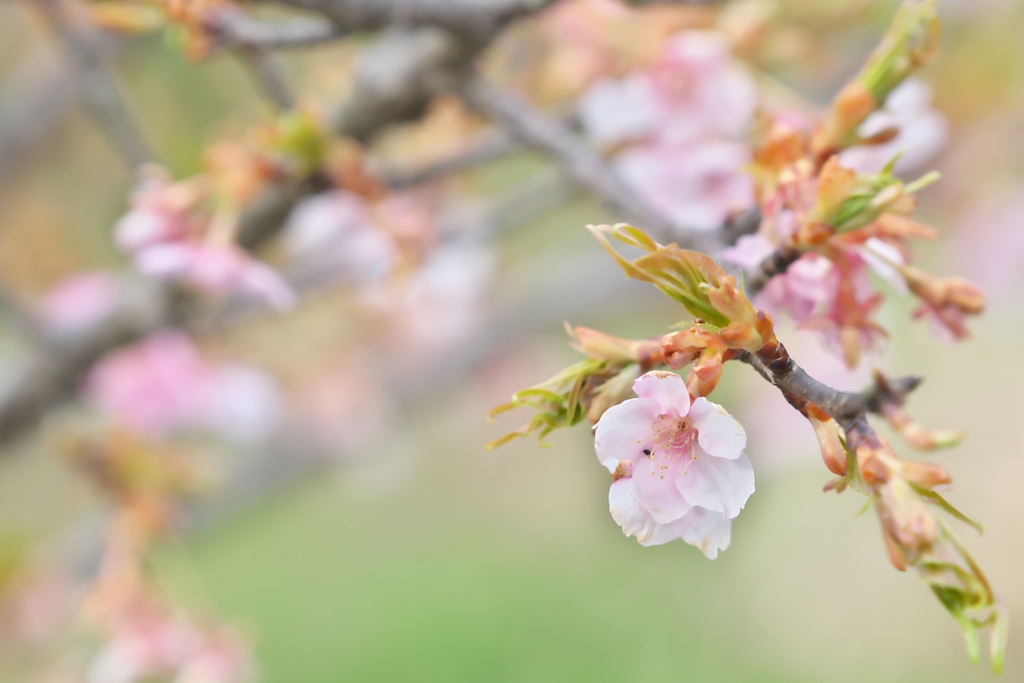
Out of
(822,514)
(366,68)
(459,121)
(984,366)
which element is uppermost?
(366,68)

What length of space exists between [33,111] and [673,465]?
45.9 inches

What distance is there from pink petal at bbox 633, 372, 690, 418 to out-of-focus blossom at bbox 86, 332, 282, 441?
0.70m

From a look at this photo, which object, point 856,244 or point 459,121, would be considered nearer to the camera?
point 856,244

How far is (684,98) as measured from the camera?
21.3 inches

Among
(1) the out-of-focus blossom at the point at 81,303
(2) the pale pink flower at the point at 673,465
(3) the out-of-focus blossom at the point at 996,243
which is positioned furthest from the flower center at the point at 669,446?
(3) the out-of-focus blossom at the point at 996,243

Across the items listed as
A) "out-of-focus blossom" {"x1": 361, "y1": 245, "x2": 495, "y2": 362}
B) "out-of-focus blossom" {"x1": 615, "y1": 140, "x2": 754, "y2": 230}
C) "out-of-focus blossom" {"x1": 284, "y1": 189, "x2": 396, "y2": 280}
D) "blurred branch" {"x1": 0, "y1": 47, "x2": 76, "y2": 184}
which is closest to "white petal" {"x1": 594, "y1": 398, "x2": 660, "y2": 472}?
"out-of-focus blossom" {"x1": 615, "y1": 140, "x2": 754, "y2": 230}

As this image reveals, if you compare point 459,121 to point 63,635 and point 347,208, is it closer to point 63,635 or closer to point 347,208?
point 347,208

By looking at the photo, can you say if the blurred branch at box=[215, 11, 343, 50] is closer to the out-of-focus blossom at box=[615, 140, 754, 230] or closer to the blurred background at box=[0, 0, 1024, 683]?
the blurred background at box=[0, 0, 1024, 683]

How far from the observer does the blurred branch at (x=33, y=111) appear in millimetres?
1070

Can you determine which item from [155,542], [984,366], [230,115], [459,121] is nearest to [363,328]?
[230,115]

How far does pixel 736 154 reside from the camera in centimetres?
49

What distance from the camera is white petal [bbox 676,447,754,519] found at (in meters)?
0.25

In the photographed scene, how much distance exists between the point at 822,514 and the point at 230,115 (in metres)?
2.37

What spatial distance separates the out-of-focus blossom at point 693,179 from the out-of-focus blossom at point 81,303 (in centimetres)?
54
